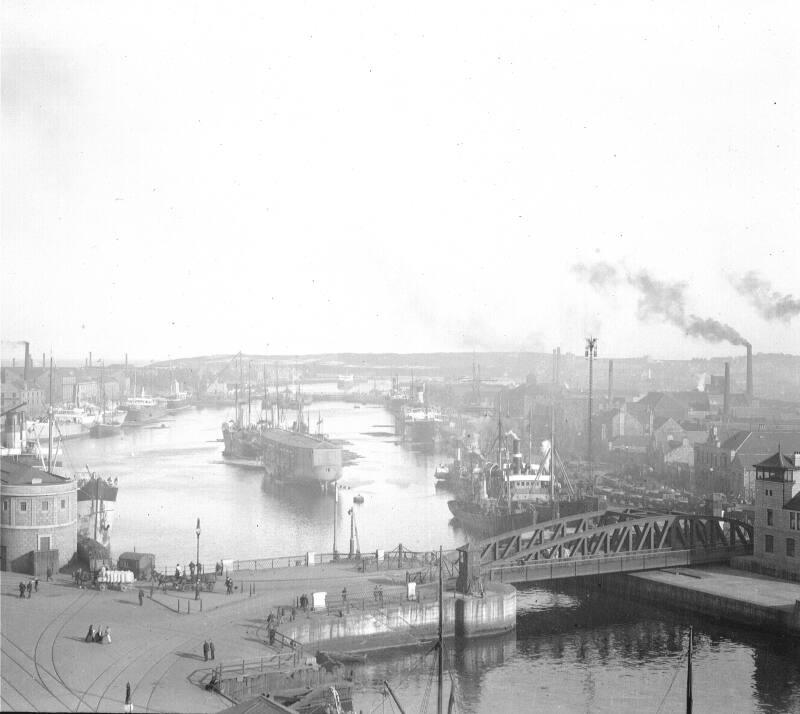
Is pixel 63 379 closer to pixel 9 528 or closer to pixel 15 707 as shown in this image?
pixel 9 528

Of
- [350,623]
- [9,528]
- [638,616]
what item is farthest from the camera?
[638,616]

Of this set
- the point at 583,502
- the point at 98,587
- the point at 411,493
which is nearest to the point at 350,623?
the point at 98,587

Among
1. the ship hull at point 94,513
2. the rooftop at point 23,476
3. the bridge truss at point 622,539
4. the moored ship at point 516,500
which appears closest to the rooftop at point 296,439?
the moored ship at point 516,500

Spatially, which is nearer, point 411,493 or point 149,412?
point 411,493

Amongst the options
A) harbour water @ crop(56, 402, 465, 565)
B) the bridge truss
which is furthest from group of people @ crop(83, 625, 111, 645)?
harbour water @ crop(56, 402, 465, 565)

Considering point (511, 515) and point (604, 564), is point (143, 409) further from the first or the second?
point (604, 564)

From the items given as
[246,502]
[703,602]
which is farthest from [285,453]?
[703,602]

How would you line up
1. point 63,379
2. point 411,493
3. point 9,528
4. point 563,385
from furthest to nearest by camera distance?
point 63,379 → point 563,385 → point 411,493 → point 9,528
